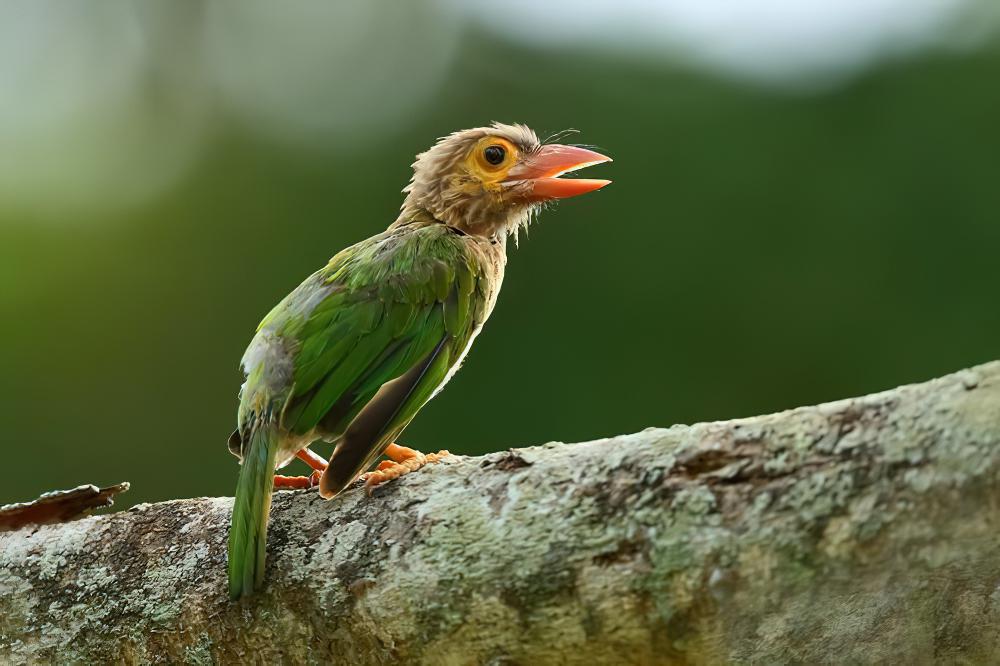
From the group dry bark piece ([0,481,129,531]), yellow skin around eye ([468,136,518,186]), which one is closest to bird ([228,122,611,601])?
yellow skin around eye ([468,136,518,186])

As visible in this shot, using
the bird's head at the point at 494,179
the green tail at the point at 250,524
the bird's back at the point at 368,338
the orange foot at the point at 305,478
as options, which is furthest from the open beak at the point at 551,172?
the green tail at the point at 250,524

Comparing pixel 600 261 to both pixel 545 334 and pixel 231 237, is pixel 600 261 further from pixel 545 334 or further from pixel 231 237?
pixel 231 237

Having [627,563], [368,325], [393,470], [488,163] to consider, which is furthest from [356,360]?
[488,163]

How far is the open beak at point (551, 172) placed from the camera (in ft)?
13.4

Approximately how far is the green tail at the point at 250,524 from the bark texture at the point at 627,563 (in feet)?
0.21

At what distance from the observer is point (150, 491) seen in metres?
6.57

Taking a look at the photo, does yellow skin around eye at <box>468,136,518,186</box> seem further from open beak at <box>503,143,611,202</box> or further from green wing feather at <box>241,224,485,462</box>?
green wing feather at <box>241,224,485,462</box>

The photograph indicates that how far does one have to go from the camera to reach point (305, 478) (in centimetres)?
322

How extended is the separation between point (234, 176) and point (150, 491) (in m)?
2.48

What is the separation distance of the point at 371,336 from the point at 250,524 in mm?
809

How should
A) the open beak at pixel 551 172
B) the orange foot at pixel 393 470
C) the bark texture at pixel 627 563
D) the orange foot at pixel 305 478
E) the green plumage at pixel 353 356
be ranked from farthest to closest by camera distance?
the open beak at pixel 551 172, the orange foot at pixel 305 478, the green plumage at pixel 353 356, the orange foot at pixel 393 470, the bark texture at pixel 627 563

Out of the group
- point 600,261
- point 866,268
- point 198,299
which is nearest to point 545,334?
point 600,261

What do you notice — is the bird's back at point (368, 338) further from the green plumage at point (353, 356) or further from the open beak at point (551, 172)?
the open beak at point (551, 172)

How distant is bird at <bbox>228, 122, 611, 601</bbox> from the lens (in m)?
2.67
